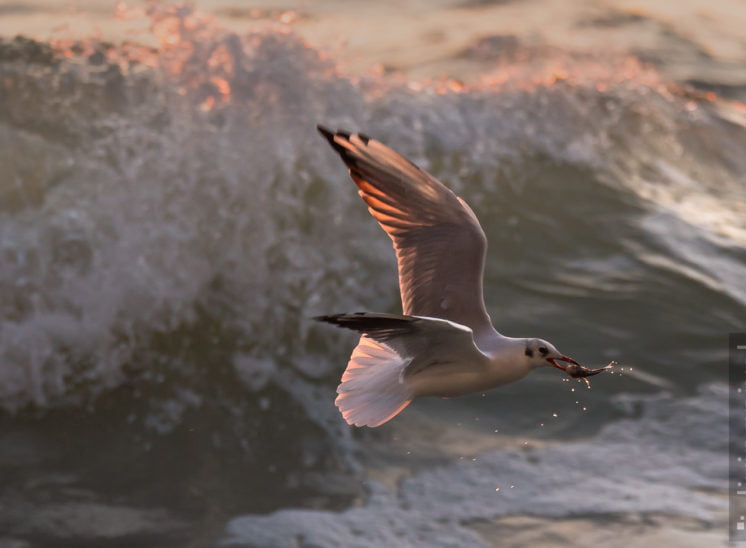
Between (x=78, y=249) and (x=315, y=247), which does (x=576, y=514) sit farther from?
(x=78, y=249)

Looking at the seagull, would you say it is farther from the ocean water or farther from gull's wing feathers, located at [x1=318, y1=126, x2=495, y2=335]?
the ocean water

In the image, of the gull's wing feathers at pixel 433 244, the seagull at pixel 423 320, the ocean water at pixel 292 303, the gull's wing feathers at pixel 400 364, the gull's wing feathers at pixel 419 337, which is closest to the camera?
the gull's wing feathers at pixel 419 337

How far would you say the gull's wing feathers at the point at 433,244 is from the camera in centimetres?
265

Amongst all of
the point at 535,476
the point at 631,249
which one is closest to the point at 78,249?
the point at 535,476

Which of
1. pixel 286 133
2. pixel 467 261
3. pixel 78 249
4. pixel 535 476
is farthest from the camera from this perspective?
pixel 286 133

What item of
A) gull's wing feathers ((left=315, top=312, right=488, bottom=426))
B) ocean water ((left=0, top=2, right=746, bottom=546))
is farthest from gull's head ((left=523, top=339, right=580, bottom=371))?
ocean water ((left=0, top=2, right=746, bottom=546))

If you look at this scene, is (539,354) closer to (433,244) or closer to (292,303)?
(433,244)

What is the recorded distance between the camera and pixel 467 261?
2.70 m

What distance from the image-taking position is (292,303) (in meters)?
5.14

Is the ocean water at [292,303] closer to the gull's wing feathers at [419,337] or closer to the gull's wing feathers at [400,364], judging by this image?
the gull's wing feathers at [400,364]

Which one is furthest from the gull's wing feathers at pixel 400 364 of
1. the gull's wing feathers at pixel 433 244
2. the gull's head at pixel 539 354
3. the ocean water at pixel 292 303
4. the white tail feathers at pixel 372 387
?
the ocean water at pixel 292 303

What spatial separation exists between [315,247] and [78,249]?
1.19 m

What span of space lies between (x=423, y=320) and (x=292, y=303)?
3.07m

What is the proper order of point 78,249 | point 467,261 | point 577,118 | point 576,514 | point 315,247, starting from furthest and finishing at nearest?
point 577,118 → point 315,247 → point 78,249 → point 576,514 → point 467,261
